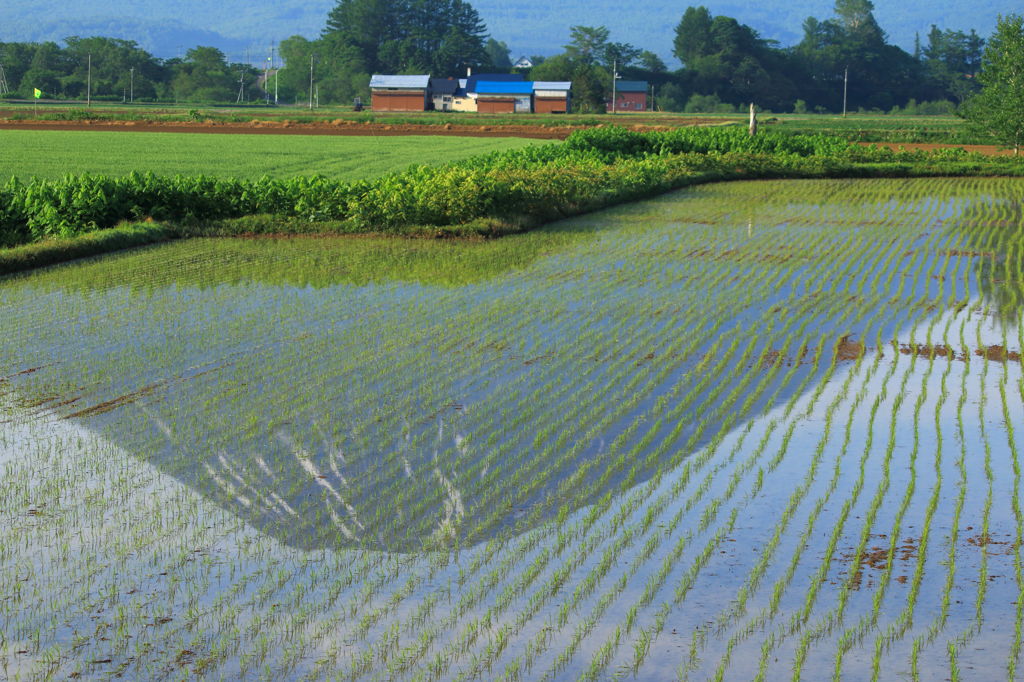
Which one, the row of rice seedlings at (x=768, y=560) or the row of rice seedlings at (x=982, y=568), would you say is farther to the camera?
the row of rice seedlings at (x=768, y=560)

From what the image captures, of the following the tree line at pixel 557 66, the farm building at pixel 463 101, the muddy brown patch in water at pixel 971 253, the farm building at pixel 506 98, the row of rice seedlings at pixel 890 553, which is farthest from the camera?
the tree line at pixel 557 66

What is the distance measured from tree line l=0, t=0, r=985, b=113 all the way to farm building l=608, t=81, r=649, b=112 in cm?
304

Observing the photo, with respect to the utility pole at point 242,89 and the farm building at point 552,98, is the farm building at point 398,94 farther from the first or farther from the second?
the utility pole at point 242,89

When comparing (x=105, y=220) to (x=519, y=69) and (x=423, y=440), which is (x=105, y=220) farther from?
(x=519, y=69)

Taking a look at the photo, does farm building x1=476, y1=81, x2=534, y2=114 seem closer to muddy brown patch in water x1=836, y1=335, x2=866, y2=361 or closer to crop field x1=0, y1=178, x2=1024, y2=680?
crop field x1=0, y1=178, x2=1024, y2=680

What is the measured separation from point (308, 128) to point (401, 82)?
1591 inches

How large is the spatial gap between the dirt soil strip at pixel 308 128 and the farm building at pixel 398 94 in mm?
33859

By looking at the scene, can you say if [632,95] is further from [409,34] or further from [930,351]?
[930,351]

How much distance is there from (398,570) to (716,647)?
152 cm

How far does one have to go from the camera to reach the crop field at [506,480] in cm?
501

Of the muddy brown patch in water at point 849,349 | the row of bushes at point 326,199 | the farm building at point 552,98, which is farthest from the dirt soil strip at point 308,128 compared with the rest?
the muddy brown patch in water at point 849,349

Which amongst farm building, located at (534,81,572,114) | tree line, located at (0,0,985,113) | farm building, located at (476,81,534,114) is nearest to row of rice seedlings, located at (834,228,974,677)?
farm building, located at (534,81,572,114)

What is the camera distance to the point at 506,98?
324 feet

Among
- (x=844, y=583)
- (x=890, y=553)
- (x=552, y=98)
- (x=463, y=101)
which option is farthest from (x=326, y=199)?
(x=463, y=101)
